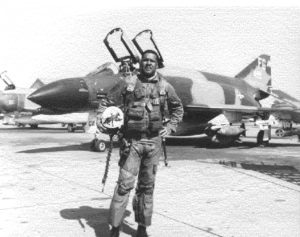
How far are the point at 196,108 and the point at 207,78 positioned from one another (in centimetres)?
215

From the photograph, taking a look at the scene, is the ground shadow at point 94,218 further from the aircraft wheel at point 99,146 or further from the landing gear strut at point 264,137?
the landing gear strut at point 264,137

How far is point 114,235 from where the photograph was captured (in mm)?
3590

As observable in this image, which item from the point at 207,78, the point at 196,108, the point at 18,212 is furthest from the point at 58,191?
the point at 207,78

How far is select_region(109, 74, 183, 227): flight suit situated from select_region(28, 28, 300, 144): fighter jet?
19.2 ft

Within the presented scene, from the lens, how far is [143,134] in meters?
3.90

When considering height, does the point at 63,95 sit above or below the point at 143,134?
above

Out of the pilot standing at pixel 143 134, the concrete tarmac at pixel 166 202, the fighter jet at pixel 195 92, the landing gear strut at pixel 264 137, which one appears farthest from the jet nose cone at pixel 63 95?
the landing gear strut at pixel 264 137

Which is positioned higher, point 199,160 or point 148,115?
point 148,115

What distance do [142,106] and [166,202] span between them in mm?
1687

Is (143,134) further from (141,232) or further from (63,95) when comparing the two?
(63,95)

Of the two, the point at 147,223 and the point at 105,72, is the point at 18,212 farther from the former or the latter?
the point at 105,72

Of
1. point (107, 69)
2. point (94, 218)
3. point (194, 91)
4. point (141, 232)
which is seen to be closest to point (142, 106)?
point (141, 232)

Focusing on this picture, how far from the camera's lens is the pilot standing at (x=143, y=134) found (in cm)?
381

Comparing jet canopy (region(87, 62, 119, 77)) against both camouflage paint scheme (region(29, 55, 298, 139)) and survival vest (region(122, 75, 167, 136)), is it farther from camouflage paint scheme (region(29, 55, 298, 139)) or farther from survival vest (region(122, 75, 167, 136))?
survival vest (region(122, 75, 167, 136))
